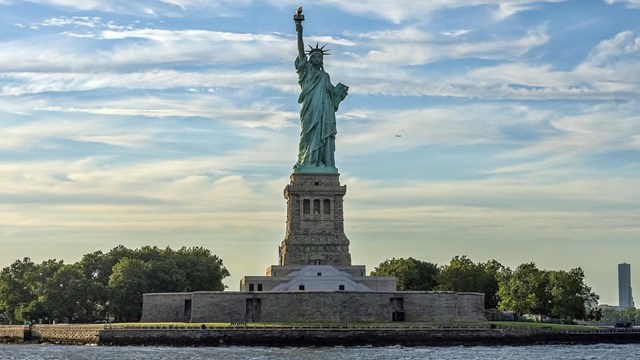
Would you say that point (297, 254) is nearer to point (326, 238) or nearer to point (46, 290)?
point (326, 238)

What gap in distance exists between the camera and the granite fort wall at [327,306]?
99.4 m

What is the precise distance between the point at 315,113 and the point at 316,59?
5093 mm

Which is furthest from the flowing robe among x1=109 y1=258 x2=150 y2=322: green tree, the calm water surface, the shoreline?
the calm water surface

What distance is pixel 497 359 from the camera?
79.1 m

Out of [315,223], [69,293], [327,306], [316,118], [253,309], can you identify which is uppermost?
[316,118]

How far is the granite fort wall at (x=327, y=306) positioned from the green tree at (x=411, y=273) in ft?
114

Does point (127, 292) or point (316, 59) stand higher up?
point (316, 59)

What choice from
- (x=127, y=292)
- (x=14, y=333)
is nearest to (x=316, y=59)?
(x=127, y=292)

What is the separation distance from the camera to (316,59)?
116 metres

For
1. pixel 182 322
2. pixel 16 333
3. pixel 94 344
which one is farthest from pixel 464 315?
pixel 16 333

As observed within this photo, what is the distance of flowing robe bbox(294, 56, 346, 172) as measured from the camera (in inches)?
4582

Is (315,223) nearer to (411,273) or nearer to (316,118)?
(316,118)

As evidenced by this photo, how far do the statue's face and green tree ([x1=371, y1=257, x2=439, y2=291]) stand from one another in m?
31.5

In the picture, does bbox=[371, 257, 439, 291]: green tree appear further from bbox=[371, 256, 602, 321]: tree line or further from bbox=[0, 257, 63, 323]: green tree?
bbox=[0, 257, 63, 323]: green tree
